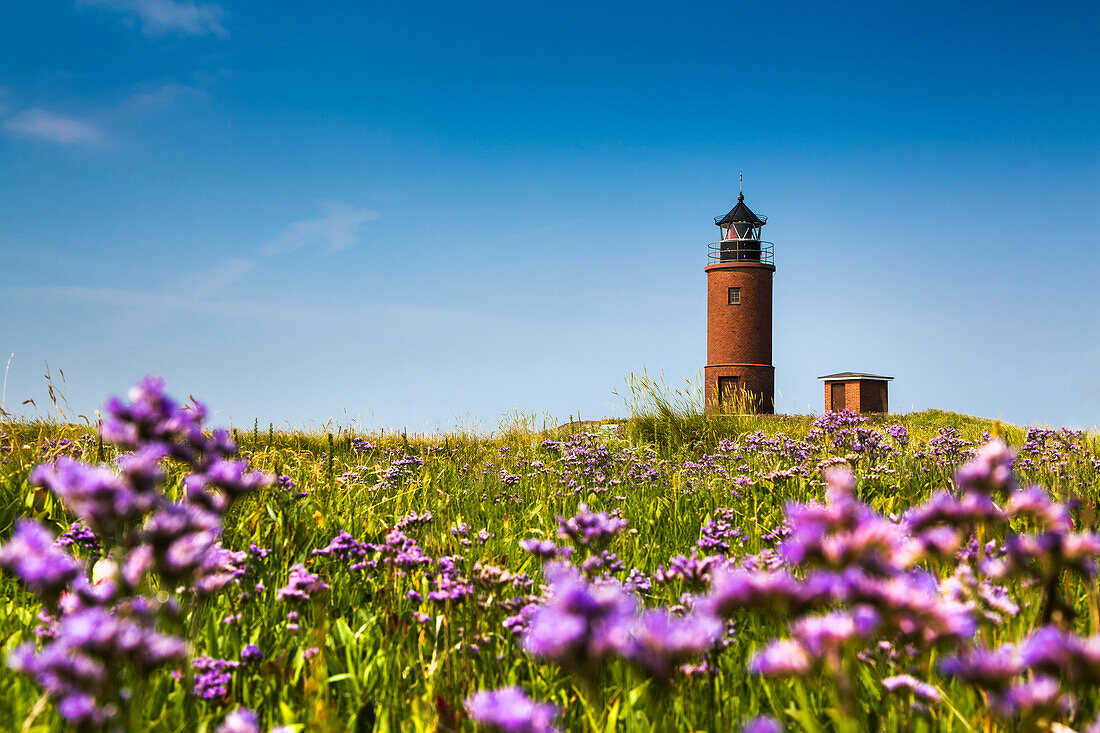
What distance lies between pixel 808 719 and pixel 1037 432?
28.9ft

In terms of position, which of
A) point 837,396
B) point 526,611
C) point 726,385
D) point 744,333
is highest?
point 744,333

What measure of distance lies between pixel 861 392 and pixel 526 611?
49821 millimetres

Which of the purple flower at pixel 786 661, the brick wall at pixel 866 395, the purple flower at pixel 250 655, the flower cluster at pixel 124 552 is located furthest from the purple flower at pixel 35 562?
the brick wall at pixel 866 395

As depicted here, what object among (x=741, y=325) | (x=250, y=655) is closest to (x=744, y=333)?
(x=741, y=325)


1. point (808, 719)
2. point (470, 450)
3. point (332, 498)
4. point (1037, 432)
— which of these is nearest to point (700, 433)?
point (470, 450)

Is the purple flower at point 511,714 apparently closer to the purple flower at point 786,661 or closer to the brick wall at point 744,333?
the purple flower at point 786,661

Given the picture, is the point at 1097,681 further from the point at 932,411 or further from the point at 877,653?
the point at 932,411

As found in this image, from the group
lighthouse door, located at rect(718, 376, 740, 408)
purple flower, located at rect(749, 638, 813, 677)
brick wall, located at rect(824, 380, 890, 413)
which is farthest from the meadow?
brick wall, located at rect(824, 380, 890, 413)

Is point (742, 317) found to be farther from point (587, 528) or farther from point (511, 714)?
point (511, 714)

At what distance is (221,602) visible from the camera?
155 inches

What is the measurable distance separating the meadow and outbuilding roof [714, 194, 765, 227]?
46.6 meters

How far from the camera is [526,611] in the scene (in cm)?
286

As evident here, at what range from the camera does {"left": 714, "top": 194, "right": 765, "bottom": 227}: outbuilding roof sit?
5088 cm

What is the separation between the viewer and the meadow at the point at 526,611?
1.35 meters
